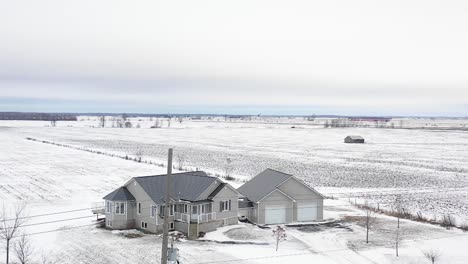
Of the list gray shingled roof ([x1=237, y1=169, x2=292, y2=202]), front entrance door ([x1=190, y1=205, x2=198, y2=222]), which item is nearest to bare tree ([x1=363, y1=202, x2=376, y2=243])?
gray shingled roof ([x1=237, y1=169, x2=292, y2=202])

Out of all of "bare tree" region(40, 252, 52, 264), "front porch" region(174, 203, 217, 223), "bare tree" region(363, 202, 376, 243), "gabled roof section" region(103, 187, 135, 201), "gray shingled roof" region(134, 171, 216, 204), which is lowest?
"bare tree" region(40, 252, 52, 264)

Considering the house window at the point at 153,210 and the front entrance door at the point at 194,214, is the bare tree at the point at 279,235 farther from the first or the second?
the house window at the point at 153,210

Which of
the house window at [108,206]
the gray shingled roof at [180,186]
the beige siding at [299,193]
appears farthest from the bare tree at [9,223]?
the beige siding at [299,193]

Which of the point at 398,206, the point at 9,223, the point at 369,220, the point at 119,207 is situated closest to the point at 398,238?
the point at 369,220

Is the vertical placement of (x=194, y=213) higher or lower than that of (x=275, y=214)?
higher

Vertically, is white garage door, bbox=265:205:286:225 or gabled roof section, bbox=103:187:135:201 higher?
gabled roof section, bbox=103:187:135:201

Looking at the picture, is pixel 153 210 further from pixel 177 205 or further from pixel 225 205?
pixel 225 205

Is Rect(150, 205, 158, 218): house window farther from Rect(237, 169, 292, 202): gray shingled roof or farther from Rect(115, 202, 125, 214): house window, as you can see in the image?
Rect(237, 169, 292, 202): gray shingled roof
